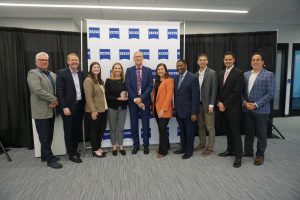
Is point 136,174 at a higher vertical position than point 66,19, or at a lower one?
lower

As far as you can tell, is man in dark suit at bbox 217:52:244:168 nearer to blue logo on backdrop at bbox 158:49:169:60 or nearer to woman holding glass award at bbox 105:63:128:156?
blue logo on backdrop at bbox 158:49:169:60

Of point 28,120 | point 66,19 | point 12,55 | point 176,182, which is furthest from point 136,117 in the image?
point 66,19

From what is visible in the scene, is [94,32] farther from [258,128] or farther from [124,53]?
[258,128]

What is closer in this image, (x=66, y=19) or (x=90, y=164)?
(x=90, y=164)

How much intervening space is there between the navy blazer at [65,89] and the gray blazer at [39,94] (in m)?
0.11

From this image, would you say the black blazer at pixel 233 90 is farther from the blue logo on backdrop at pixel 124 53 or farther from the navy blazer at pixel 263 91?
the blue logo on backdrop at pixel 124 53

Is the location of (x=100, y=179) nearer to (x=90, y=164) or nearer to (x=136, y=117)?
(x=90, y=164)

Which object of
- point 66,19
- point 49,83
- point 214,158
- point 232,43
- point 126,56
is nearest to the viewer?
point 49,83

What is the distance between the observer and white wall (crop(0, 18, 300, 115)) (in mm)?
5742

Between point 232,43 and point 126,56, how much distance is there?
2.68m

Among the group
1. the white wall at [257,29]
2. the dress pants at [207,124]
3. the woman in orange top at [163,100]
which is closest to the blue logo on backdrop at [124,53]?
the woman in orange top at [163,100]

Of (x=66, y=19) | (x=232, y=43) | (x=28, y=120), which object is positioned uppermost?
(x=66, y=19)

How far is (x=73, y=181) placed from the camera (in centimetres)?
288

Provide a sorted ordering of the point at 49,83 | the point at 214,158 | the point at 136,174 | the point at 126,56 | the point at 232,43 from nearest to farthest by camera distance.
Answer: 1. the point at 136,174
2. the point at 49,83
3. the point at 214,158
4. the point at 126,56
5. the point at 232,43
